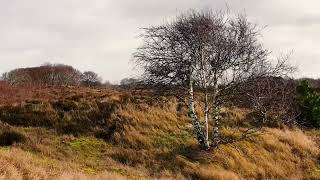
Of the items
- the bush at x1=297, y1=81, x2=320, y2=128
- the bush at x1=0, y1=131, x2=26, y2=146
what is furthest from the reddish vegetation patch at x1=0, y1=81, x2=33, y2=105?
the bush at x1=297, y1=81, x2=320, y2=128

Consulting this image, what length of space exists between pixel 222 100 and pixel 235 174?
3.67 metres

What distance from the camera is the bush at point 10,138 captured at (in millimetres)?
21359

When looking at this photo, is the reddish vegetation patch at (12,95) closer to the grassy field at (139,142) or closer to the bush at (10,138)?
the grassy field at (139,142)

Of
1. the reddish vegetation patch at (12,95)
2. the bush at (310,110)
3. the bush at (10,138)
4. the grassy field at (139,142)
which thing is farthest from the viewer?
the bush at (310,110)

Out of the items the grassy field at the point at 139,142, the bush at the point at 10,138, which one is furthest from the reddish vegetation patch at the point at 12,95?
the bush at the point at 10,138

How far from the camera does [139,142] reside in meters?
22.4

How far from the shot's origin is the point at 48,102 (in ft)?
87.5

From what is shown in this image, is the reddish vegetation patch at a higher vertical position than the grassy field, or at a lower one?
higher

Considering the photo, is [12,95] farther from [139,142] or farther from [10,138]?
Answer: [139,142]

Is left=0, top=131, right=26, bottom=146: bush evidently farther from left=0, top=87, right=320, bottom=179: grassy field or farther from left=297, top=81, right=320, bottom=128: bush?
left=297, top=81, right=320, bottom=128: bush

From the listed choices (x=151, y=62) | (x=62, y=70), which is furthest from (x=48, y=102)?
(x=62, y=70)

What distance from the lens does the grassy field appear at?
1989 cm

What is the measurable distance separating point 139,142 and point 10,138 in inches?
206

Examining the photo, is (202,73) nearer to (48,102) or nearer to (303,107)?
(48,102)
